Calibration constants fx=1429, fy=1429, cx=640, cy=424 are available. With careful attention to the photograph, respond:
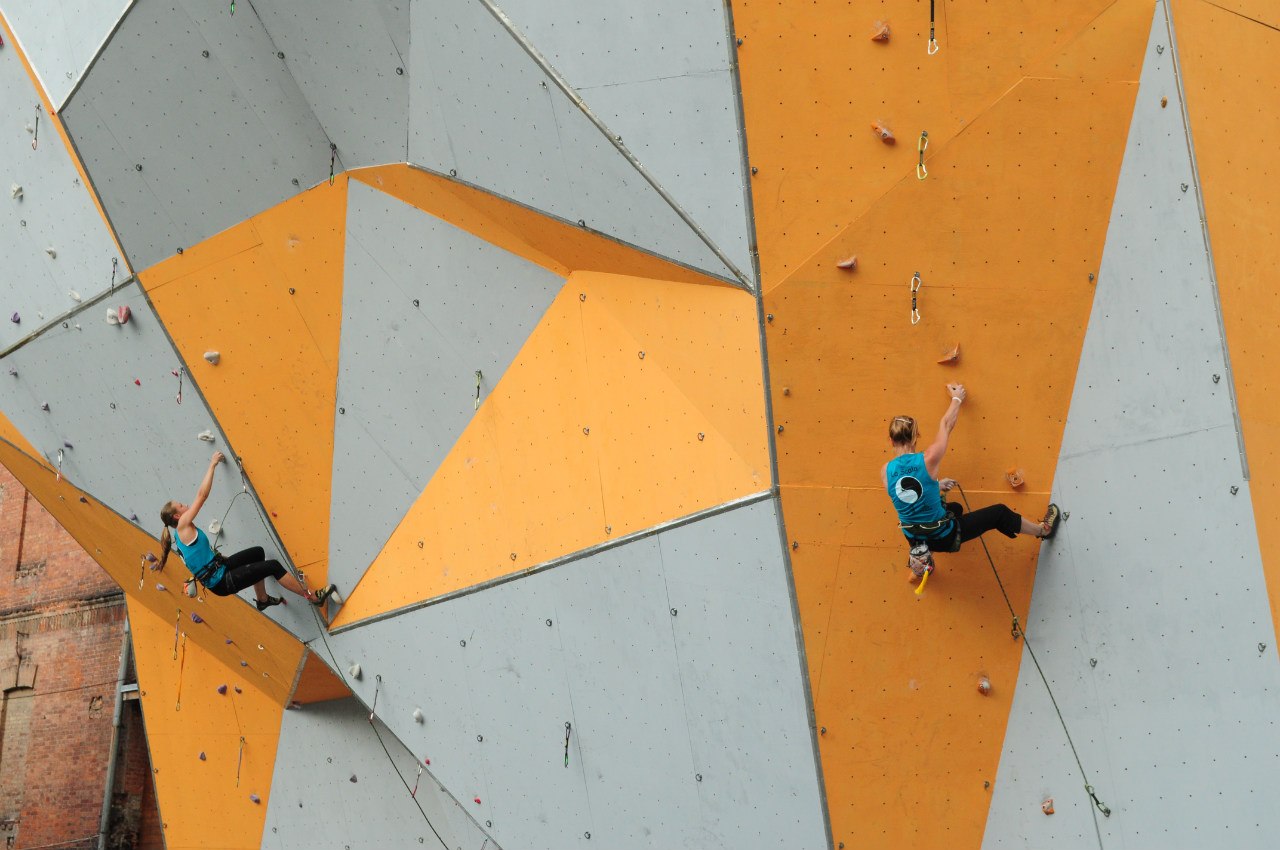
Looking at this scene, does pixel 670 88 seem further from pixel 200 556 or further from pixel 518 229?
pixel 200 556

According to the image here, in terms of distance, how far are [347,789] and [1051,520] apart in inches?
188

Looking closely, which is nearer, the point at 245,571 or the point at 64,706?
the point at 245,571

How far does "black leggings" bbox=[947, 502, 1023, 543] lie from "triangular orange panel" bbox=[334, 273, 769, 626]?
804mm

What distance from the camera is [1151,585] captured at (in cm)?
550

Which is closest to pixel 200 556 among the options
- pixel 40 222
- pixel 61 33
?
pixel 40 222

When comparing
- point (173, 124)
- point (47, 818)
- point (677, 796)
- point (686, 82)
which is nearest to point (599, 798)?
point (677, 796)

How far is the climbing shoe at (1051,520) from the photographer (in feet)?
18.4

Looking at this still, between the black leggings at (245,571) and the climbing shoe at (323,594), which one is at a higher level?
the black leggings at (245,571)

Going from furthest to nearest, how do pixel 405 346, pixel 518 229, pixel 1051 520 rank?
pixel 405 346, pixel 518 229, pixel 1051 520

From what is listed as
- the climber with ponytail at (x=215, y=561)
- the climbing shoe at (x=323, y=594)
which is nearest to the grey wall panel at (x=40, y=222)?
the climber with ponytail at (x=215, y=561)

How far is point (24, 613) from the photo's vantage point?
12.6 meters

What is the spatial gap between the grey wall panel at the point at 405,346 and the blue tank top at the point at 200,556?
59 cm

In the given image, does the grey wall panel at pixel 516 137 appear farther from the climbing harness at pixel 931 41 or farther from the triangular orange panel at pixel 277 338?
the climbing harness at pixel 931 41

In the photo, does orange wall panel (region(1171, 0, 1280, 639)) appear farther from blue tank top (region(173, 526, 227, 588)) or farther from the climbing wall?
blue tank top (region(173, 526, 227, 588))
